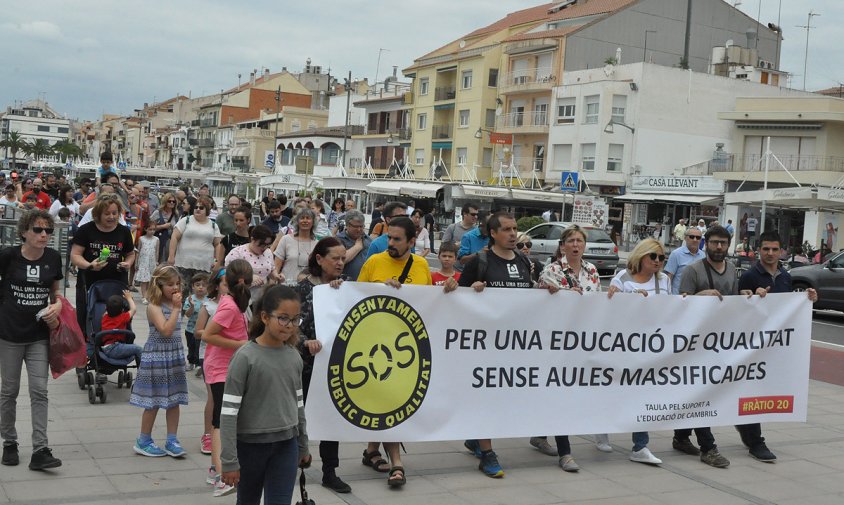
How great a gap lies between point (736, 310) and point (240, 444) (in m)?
4.85

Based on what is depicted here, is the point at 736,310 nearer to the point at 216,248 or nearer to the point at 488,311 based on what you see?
the point at 488,311

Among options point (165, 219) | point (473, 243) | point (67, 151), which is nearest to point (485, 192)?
point (165, 219)

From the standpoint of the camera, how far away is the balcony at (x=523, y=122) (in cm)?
5856

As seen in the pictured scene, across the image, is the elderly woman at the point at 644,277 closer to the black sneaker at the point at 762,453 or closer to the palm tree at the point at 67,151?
the black sneaker at the point at 762,453

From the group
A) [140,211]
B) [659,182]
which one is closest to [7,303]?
[140,211]

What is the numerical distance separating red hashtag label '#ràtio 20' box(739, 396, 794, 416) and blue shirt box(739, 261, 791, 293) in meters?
0.90

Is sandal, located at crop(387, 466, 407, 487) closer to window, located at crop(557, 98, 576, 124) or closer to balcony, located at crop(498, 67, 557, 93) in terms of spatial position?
window, located at crop(557, 98, 576, 124)

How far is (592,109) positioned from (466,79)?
13918mm

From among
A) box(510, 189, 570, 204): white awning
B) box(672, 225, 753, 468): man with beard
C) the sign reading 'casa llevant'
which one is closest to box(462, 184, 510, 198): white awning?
box(510, 189, 570, 204): white awning

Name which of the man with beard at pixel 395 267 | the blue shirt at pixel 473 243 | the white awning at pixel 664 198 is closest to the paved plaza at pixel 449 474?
the man with beard at pixel 395 267

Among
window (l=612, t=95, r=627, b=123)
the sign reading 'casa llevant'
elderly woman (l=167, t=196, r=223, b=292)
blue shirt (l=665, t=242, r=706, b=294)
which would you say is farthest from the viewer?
window (l=612, t=95, r=627, b=123)

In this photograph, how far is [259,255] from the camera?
30.9 ft

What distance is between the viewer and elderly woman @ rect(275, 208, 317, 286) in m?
9.69

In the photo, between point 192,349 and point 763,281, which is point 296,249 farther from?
point 763,281
